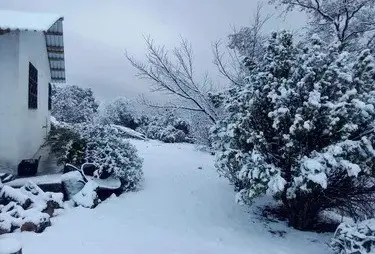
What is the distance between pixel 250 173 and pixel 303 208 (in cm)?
151

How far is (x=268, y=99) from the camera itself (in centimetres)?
686

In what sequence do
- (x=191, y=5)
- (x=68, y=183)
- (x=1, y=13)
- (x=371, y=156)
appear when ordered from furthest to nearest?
(x=191, y=5), (x=1, y=13), (x=68, y=183), (x=371, y=156)

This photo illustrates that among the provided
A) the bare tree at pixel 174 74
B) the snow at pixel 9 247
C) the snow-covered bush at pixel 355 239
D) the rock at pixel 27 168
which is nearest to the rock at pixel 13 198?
the rock at pixel 27 168

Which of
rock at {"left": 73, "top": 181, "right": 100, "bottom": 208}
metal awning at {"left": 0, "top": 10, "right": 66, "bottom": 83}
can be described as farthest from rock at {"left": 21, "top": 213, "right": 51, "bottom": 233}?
metal awning at {"left": 0, "top": 10, "right": 66, "bottom": 83}

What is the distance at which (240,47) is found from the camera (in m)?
12.3

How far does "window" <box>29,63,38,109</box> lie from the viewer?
34.1 ft

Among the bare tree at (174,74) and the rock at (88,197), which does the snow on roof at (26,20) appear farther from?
the rock at (88,197)

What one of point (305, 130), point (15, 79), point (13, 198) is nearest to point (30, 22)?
point (15, 79)

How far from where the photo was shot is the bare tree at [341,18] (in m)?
11.3

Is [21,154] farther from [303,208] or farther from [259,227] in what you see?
[303,208]

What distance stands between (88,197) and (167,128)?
16159 millimetres

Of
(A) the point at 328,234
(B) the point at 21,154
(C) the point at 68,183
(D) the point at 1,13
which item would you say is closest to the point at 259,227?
(A) the point at 328,234

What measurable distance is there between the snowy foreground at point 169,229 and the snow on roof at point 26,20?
4086 millimetres

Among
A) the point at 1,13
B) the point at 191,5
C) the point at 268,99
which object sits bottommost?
the point at 268,99
